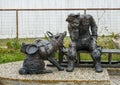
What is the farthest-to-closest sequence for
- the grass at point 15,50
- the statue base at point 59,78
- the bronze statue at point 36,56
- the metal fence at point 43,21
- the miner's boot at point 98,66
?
the metal fence at point 43,21 → the grass at point 15,50 → the miner's boot at point 98,66 → the bronze statue at point 36,56 → the statue base at point 59,78

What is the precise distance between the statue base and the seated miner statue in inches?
9.9

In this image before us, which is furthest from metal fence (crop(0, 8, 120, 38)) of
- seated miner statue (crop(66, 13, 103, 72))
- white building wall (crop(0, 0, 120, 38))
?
seated miner statue (crop(66, 13, 103, 72))

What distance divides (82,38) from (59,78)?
56.9 inches

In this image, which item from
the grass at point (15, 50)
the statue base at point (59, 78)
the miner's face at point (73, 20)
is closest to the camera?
the statue base at point (59, 78)

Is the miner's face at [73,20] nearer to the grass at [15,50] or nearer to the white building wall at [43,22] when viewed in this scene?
the grass at [15,50]

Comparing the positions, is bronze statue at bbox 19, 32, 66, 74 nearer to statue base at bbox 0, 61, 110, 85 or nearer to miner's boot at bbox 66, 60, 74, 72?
statue base at bbox 0, 61, 110, 85

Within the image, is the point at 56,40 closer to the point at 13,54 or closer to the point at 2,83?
the point at 2,83

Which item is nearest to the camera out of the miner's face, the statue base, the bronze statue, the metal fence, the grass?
the statue base

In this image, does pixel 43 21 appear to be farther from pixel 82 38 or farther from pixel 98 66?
pixel 98 66

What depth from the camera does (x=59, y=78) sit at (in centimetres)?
883

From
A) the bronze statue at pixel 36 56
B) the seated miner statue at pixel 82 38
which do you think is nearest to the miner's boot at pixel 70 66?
the seated miner statue at pixel 82 38

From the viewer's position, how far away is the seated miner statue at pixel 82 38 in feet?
31.6

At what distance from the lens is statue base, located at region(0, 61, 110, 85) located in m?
8.66

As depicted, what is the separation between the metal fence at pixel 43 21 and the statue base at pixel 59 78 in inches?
275
